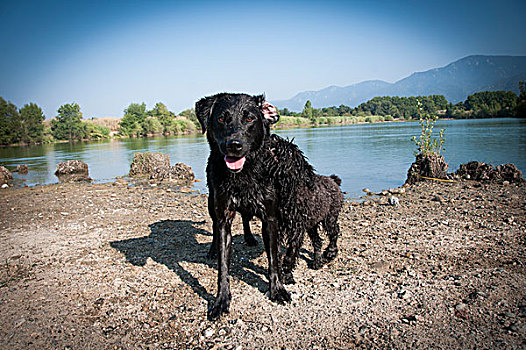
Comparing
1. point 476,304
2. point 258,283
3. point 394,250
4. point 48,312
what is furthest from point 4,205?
point 476,304

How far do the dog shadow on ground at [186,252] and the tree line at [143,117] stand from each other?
2399 inches

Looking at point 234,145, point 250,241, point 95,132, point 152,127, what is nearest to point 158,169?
point 250,241

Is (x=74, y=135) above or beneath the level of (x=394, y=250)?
above

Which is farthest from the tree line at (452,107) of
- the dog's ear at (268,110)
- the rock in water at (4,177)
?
the rock in water at (4,177)

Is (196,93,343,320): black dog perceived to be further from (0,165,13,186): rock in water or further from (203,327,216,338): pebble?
(0,165,13,186): rock in water

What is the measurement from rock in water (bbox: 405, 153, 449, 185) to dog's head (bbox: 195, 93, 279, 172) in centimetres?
1062

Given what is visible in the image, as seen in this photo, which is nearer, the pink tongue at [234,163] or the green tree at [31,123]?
the pink tongue at [234,163]

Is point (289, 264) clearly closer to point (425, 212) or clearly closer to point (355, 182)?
point (425, 212)

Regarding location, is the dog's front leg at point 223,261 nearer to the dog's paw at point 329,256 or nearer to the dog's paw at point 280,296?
the dog's paw at point 280,296

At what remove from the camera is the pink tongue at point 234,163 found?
3691mm

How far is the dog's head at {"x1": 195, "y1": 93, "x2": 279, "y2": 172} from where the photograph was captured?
3.64 m

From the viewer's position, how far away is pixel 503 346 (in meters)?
2.89

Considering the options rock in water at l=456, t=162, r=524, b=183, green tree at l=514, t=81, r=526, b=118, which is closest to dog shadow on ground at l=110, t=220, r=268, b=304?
rock in water at l=456, t=162, r=524, b=183

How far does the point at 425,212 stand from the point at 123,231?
7704 mm
